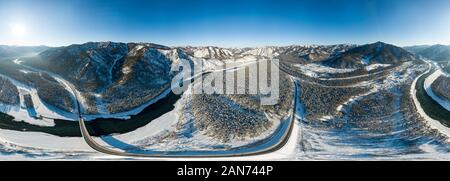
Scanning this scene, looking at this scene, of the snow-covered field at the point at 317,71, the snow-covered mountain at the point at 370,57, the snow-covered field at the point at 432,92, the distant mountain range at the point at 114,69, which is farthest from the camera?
the snow-covered mountain at the point at 370,57

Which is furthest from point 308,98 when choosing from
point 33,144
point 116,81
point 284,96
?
point 116,81

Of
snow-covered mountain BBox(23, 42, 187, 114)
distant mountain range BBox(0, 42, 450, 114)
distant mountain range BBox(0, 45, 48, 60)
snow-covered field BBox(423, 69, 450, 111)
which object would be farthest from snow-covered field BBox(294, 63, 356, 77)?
distant mountain range BBox(0, 45, 48, 60)

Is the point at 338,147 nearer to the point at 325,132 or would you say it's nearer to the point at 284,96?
the point at 325,132

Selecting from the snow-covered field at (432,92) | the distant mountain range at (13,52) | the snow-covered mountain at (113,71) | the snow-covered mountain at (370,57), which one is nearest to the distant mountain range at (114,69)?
the snow-covered mountain at (113,71)

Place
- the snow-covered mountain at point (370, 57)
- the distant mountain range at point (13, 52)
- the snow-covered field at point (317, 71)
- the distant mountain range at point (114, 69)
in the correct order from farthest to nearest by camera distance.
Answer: the distant mountain range at point (13, 52), the snow-covered mountain at point (370, 57), the snow-covered field at point (317, 71), the distant mountain range at point (114, 69)

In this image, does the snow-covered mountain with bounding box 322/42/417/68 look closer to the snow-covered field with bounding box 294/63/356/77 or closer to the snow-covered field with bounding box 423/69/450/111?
the snow-covered field with bounding box 294/63/356/77

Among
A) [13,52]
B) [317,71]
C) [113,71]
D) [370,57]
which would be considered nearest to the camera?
[113,71]

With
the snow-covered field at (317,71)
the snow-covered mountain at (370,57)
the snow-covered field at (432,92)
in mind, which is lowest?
the snow-covered field at (432,92)

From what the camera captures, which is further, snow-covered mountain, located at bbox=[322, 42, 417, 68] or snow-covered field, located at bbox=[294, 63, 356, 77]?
snow-covered mountain, located at bbox=[322, 42, 417, 68]

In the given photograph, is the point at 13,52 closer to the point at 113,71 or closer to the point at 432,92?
the point at 113,71

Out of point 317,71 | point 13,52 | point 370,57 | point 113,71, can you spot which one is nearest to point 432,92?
point 317,71

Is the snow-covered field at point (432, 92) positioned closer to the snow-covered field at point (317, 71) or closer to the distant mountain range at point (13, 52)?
the snow-covered field at point (317, 71)
